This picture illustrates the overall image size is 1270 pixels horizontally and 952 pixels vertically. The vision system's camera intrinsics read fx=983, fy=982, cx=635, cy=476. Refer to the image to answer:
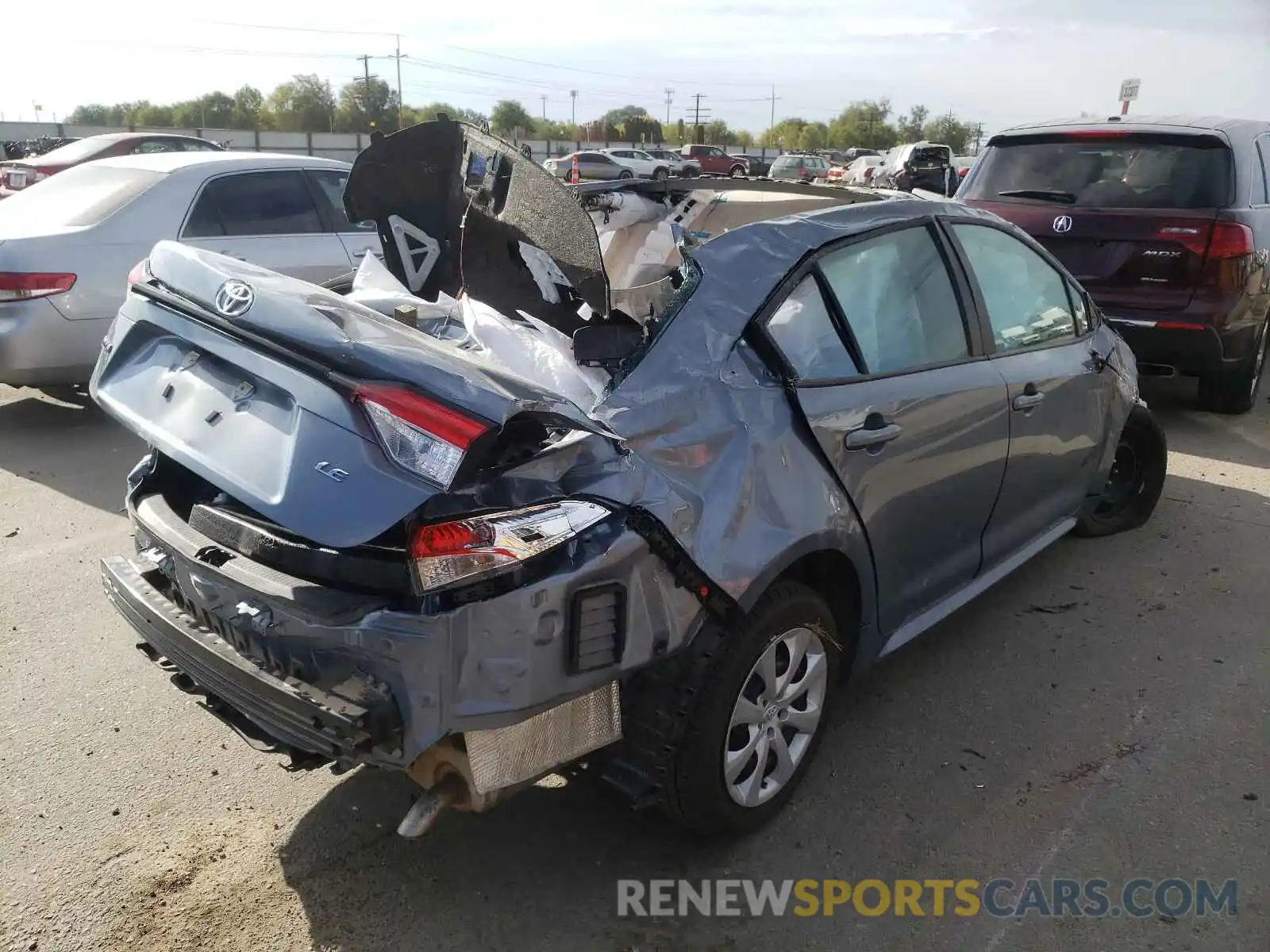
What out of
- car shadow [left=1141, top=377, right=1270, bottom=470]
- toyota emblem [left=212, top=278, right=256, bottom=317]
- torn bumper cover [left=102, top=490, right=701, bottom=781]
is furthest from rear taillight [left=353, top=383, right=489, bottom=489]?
car shadow [left=1141, top=377, right=1270, bottom=470]

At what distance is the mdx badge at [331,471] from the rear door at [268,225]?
4.66 metres

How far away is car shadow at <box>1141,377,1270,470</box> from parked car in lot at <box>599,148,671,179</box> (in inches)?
1185

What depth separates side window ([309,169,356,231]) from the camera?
22.5ft

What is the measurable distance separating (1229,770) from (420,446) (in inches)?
106

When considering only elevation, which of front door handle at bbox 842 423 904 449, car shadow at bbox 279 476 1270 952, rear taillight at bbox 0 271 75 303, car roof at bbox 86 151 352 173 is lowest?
car shadow at bbox 279 476 1270 952

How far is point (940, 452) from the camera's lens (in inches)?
121

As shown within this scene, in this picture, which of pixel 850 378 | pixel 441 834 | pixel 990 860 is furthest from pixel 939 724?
pixel 441 834

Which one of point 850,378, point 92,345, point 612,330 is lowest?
point 92,345

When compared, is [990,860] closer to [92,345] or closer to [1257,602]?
[1257,602]

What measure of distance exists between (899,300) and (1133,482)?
2.53 metres

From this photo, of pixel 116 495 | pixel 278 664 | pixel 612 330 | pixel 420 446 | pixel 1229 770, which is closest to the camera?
pixel 420 446

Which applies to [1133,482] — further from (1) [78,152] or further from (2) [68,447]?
(1) [78,152]

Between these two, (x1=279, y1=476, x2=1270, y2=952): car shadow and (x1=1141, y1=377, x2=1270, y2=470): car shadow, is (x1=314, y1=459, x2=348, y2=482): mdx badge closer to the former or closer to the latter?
(x1=279, y1=476, x2=1270, y2=952): car shadow

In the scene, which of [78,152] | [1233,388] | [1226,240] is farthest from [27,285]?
[1233,388]
